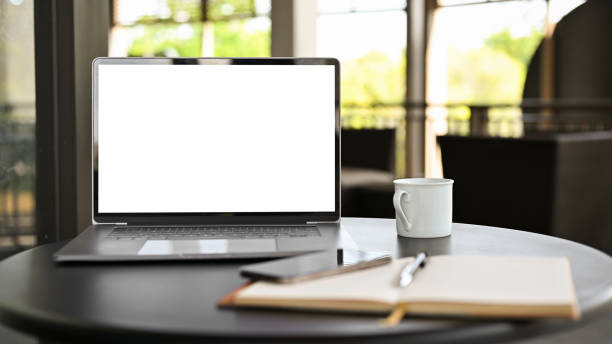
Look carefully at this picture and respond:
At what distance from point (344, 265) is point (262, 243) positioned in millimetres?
203

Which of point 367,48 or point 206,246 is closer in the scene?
point 206,246

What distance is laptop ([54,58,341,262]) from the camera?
105 centimetres

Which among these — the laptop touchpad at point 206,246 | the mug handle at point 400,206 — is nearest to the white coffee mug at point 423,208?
the mug handle at point 400,206

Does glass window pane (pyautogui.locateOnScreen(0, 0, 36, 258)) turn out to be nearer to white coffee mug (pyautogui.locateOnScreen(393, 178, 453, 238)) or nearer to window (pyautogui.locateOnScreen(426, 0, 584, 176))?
white coffee mug (pyautogui.locateOnScreen(393, 178, 453, 238))

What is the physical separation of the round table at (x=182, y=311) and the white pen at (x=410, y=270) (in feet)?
0.25

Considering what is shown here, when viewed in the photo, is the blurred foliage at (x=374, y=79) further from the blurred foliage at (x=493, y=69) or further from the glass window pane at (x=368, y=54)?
the blurred foliage at (x=493, y=69)

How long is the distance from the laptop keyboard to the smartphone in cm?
18

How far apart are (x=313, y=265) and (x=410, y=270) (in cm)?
11

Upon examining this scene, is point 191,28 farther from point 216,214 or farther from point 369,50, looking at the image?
point 216,214

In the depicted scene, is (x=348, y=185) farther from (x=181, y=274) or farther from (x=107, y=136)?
(x=181, y=274)

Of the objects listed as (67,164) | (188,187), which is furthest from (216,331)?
(67,164)

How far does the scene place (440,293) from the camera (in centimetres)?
61

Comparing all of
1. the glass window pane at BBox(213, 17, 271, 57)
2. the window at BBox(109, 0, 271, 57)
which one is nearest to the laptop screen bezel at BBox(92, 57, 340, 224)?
the window at BBox(109, 0, 271, 57)

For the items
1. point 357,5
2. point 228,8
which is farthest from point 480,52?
point 228,8
